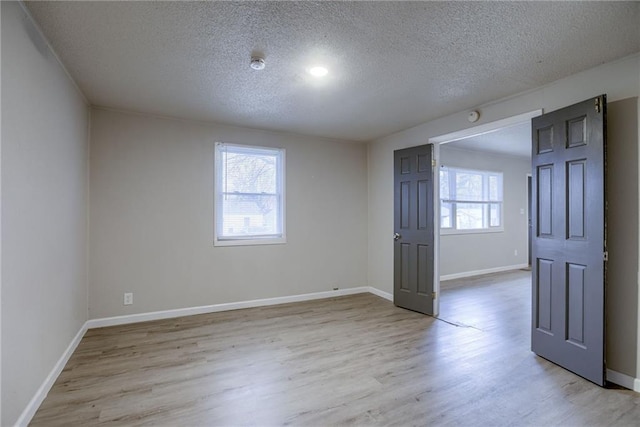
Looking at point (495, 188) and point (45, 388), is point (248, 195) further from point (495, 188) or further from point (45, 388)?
point (495, 188)

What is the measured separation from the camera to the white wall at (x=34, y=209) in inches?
65.7

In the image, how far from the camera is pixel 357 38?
2.05 metres

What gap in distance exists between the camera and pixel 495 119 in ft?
10.5

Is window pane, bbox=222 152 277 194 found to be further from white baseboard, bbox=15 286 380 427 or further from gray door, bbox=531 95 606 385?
gray door, bbox=531 95 606 385

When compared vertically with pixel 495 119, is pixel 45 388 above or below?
below

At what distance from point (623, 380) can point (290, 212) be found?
12.1ft

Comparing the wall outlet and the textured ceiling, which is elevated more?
the textured ceiling

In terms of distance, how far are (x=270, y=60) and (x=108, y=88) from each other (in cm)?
170

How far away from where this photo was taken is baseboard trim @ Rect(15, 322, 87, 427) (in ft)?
6.03

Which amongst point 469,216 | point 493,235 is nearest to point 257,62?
point 469,216

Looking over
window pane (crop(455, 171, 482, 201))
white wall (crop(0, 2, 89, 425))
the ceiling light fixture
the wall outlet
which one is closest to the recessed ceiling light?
the ceiling light fixture

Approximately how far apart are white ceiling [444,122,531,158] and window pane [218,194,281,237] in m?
3.14

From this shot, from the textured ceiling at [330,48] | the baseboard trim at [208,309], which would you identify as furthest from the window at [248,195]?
the textured ceiling at [330,48]

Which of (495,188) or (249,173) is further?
(495,188)
